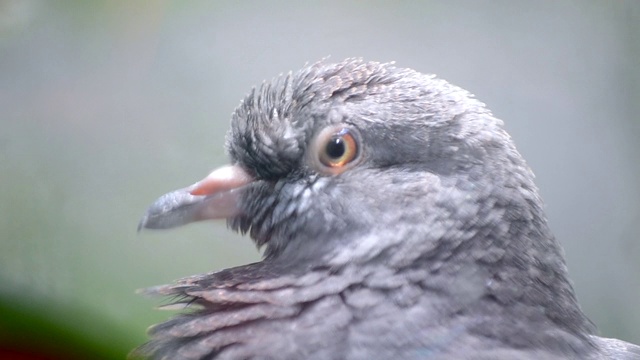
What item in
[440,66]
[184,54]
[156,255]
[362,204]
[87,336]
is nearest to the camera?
[87,336]

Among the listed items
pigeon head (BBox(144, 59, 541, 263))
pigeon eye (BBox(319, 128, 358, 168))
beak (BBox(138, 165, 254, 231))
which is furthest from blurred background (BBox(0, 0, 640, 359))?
pigeon eye (BBox(319, 128, 358, 168))

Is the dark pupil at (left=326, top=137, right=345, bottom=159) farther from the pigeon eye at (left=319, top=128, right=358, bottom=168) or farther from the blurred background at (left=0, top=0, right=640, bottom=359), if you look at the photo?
the blurred background at (left=0, top=0, right=640, bottom=359)

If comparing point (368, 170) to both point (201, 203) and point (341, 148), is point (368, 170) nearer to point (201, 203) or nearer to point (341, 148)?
point (341, 148)

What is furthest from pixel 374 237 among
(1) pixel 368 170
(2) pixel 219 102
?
(2) pixel 219 102

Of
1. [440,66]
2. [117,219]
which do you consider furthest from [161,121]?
[440,66]

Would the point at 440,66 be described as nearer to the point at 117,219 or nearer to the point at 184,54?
the point at 184,54

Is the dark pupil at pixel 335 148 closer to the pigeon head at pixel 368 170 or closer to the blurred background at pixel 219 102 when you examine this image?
the pigeon head at pixel 368 170

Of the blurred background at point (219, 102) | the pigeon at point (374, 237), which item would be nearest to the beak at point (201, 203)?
the pigeon at point (374, 237)
